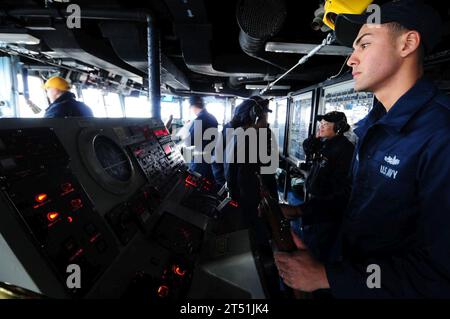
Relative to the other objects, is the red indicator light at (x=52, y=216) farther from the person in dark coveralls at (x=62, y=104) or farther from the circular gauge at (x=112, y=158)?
the person in dark coveralls at (x=62, y=104)

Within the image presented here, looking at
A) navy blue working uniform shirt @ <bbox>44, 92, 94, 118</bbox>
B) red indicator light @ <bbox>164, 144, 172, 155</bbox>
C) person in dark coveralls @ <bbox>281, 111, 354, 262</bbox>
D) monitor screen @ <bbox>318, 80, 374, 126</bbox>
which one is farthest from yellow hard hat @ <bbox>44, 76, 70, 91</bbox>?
monitor screen @ <bbox>318, 80, 374, 126</bbox>

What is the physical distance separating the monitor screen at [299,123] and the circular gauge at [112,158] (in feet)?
13.0

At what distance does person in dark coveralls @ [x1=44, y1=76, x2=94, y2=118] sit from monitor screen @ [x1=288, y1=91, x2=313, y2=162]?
3.78 m

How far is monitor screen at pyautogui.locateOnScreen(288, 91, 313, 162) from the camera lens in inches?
183

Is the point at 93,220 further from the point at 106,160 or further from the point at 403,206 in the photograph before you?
the point at 403,206

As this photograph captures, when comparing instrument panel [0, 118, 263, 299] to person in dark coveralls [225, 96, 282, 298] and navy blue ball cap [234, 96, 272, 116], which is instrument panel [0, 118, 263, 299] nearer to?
person in dark coveralls [225, 96, 282, 298]

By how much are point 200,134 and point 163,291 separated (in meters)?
3.17

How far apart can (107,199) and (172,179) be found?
0.59 metres

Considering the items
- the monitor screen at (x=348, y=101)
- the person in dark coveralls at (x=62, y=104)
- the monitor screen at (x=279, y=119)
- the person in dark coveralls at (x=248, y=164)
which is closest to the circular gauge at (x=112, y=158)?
the person in dark coveralls at (x=248, y=164)

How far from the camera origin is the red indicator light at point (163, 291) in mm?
744

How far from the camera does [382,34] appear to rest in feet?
3.00

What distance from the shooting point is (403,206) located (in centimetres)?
80

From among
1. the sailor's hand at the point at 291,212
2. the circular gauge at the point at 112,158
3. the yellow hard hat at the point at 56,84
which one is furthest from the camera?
the yellow hard hat at the point at 56,84
